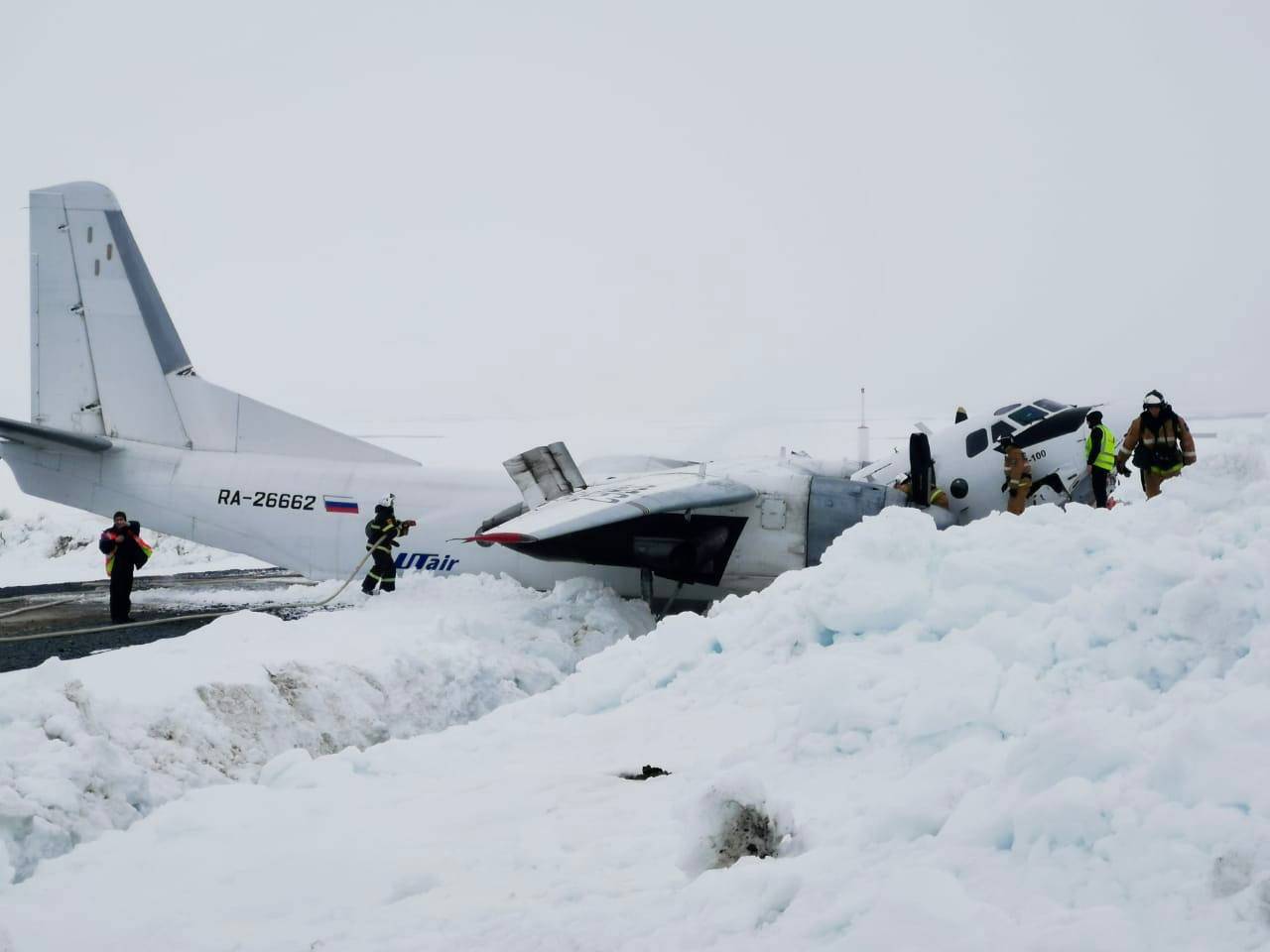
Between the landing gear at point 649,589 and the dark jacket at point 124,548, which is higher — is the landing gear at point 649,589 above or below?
below

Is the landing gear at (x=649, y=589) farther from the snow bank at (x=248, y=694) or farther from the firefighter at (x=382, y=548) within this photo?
the firefighter at (x=382, y=548)

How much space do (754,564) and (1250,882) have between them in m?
11.3

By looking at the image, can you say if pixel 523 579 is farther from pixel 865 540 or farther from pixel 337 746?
pixel 865 540

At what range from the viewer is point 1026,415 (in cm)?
1478

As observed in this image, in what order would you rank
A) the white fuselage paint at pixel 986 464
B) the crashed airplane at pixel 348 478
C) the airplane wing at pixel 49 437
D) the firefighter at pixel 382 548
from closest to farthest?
the white fuselage paint at pixel 986 464 < the crashed airplane at pixel 348 478 < the firefighter at pixel 382 548 < the airplane wing at pixel 49 437

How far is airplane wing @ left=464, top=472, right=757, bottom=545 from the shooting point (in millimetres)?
12898

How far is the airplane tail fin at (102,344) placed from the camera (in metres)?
17.7

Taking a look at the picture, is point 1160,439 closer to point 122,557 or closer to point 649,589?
point 649,589

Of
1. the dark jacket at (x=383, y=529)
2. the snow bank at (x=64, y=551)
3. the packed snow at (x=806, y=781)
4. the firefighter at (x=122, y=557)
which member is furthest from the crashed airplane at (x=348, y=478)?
the snow bank at (x=64, y=551)

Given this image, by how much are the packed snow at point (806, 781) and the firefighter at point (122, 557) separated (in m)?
6.68

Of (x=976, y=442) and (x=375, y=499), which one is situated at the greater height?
(x=976, y=442)

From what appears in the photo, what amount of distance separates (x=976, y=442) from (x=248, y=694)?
1078 centimetres

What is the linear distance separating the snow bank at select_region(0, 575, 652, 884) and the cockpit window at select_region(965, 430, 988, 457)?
17.8 ft

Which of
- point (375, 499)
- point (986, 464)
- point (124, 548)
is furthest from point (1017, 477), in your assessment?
point (124, 548)
